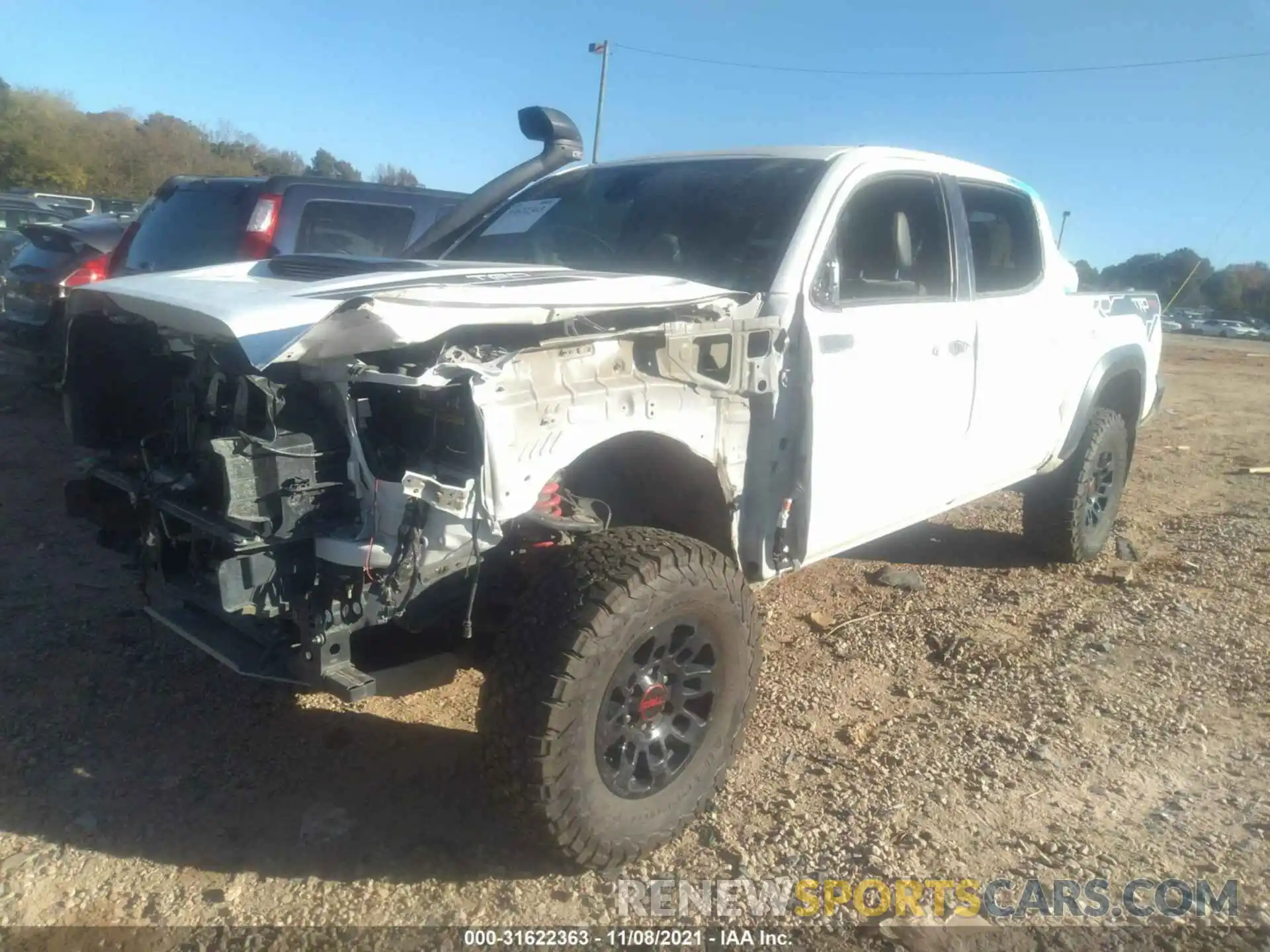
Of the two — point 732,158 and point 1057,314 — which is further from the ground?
point 732,158

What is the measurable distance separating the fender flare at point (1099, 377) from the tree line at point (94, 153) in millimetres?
30346

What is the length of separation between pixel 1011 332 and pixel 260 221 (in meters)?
4.59

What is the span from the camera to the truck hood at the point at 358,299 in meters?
2.25

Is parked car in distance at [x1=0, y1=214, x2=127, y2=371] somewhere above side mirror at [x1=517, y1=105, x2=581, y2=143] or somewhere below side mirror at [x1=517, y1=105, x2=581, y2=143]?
below

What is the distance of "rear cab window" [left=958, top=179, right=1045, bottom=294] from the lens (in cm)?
430

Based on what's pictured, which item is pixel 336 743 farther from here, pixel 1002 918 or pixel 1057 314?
pixel 1057 314

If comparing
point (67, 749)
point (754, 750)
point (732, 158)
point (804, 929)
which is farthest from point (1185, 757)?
point (67, 749)

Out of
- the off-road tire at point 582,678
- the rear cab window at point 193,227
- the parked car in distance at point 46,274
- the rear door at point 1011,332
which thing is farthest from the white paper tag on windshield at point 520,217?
the parked car in distance at point 46,274

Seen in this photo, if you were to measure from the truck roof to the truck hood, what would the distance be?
2.88 feet

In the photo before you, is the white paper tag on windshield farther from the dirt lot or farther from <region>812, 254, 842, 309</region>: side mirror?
the dirt lot

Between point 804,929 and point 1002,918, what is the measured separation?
1.86ft

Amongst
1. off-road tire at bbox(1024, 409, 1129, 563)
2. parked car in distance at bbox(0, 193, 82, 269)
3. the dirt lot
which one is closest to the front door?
off-road tire at bbox(1024, 409, 1129, 563)

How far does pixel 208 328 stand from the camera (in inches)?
94.6

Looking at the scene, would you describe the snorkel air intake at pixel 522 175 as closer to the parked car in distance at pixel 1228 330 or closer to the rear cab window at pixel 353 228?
the rear cab window at pixel 353 228
